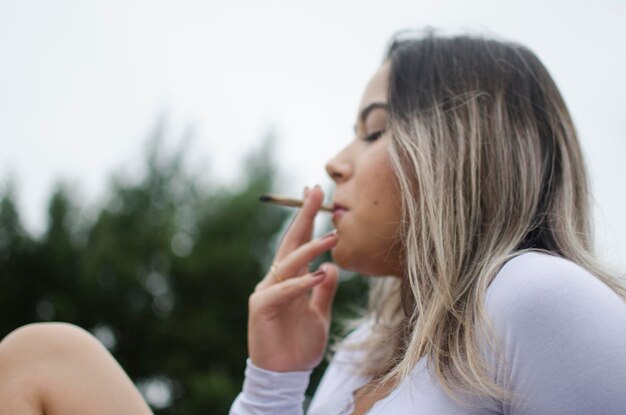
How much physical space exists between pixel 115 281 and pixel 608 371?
21.8ft

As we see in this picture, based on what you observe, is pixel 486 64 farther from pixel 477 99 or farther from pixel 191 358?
pixel 191 358

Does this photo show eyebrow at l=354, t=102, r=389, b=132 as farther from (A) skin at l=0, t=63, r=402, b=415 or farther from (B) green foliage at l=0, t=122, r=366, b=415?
(B) green foliage at l=0, t=122, r=366, b=415

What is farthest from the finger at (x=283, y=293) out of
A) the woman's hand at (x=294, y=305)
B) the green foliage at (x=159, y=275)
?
the green foliage at (x=159, y=275)

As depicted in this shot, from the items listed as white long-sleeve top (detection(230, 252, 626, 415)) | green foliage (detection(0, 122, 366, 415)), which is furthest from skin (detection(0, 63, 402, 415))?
green foliage (detection(0, 122, 366, 415))

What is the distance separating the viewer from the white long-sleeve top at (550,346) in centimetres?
70

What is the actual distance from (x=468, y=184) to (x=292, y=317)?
1.82 feet

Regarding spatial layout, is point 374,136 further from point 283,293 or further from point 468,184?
point 283,293

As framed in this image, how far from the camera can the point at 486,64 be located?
124 cm

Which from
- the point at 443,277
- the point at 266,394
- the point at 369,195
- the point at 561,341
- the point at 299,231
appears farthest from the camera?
the point at 299,231

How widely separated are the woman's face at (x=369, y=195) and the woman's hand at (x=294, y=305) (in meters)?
0.06

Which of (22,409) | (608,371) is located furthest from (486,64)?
(22,409)

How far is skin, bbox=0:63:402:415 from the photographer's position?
1028 mm

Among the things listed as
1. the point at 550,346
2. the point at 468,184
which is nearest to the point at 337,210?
the point at 468,184

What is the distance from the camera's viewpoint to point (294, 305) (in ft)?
4.64
